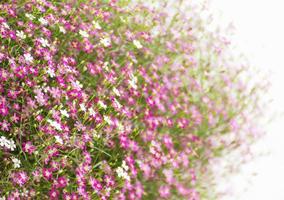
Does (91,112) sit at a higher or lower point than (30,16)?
lower

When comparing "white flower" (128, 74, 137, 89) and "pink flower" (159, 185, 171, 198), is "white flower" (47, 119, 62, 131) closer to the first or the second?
"white flower" (128, 74, 137, 89)

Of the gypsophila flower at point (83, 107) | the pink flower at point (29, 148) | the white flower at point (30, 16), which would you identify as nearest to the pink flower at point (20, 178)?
the pink flower at point (29, 148)

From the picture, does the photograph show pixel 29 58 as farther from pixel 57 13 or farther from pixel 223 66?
pixel 223 66

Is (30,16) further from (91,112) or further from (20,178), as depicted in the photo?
(20,178)

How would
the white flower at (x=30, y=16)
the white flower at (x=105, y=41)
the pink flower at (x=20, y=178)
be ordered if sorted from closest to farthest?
the pink flower at (x=20, y=178) < the white flower at (x=30, y=16) < the white flower at (x=105, y=41)

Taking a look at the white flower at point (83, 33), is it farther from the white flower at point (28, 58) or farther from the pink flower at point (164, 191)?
the pink flower at point (164, 191)

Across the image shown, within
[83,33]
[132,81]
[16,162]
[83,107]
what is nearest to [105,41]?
[83,33]

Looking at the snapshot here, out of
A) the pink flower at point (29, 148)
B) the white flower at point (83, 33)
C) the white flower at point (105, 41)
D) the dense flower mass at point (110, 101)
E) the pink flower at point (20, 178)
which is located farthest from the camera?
the white flower at point (105, 41)

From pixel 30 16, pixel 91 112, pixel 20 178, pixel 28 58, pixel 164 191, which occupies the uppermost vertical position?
pixel 30 16

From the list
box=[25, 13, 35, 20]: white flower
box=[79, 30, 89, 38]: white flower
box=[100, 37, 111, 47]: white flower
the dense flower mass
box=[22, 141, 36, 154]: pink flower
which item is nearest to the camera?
Answer: box=[22, 141, 36, 154]: pink flower

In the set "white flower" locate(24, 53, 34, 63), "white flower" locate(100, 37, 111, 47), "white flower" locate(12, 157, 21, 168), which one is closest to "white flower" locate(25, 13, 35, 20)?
"white flower" locate(24, 53, 34, 63)
